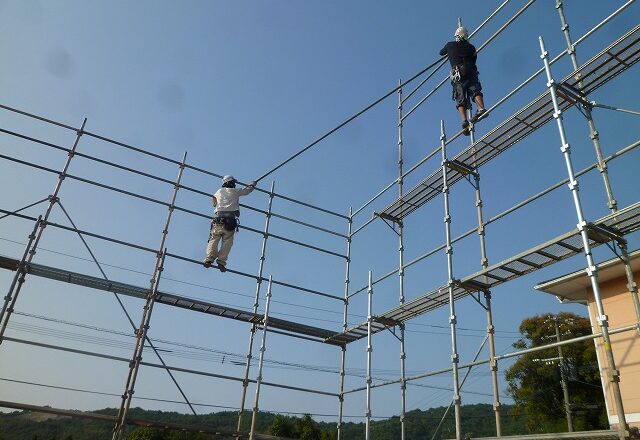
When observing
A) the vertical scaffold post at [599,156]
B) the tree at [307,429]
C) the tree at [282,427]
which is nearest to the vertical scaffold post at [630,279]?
the vertical scaffold post at [599,156]

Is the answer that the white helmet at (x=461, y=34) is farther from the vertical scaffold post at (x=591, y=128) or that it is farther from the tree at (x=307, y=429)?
the tree at (x=307, y=429)

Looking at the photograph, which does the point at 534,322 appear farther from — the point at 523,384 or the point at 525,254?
the point at 525,254

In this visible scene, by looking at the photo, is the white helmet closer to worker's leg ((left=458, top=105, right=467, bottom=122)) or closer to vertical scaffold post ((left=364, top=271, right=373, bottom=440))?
worker's leg ((left=458, top=105, right=467, bottom=122))

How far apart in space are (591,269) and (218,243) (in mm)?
6410

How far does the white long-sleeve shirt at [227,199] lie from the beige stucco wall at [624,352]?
654 centimetres

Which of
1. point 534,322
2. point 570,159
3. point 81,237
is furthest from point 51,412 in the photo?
point 534,322

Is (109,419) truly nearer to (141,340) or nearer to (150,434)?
(141,340)

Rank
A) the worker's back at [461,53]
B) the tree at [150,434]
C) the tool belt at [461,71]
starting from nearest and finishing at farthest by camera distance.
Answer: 1. the tool belt at [461,71]
2. the worker's back at [461,53]
3. the tree at [150,434]

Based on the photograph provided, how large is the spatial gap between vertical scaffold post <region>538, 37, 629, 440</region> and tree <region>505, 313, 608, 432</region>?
18695 mm

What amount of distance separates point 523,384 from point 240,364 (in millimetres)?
20931

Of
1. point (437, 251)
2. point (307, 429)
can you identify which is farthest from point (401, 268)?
point (307, 429)

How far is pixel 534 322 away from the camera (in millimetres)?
26266

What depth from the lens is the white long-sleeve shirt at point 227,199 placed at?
936cm

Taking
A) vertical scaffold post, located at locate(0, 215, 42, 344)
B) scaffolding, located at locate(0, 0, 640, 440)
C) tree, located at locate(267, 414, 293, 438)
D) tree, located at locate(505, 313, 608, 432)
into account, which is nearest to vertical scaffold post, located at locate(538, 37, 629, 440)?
scaffolding, located at locate(0, 0, 640, 440)
